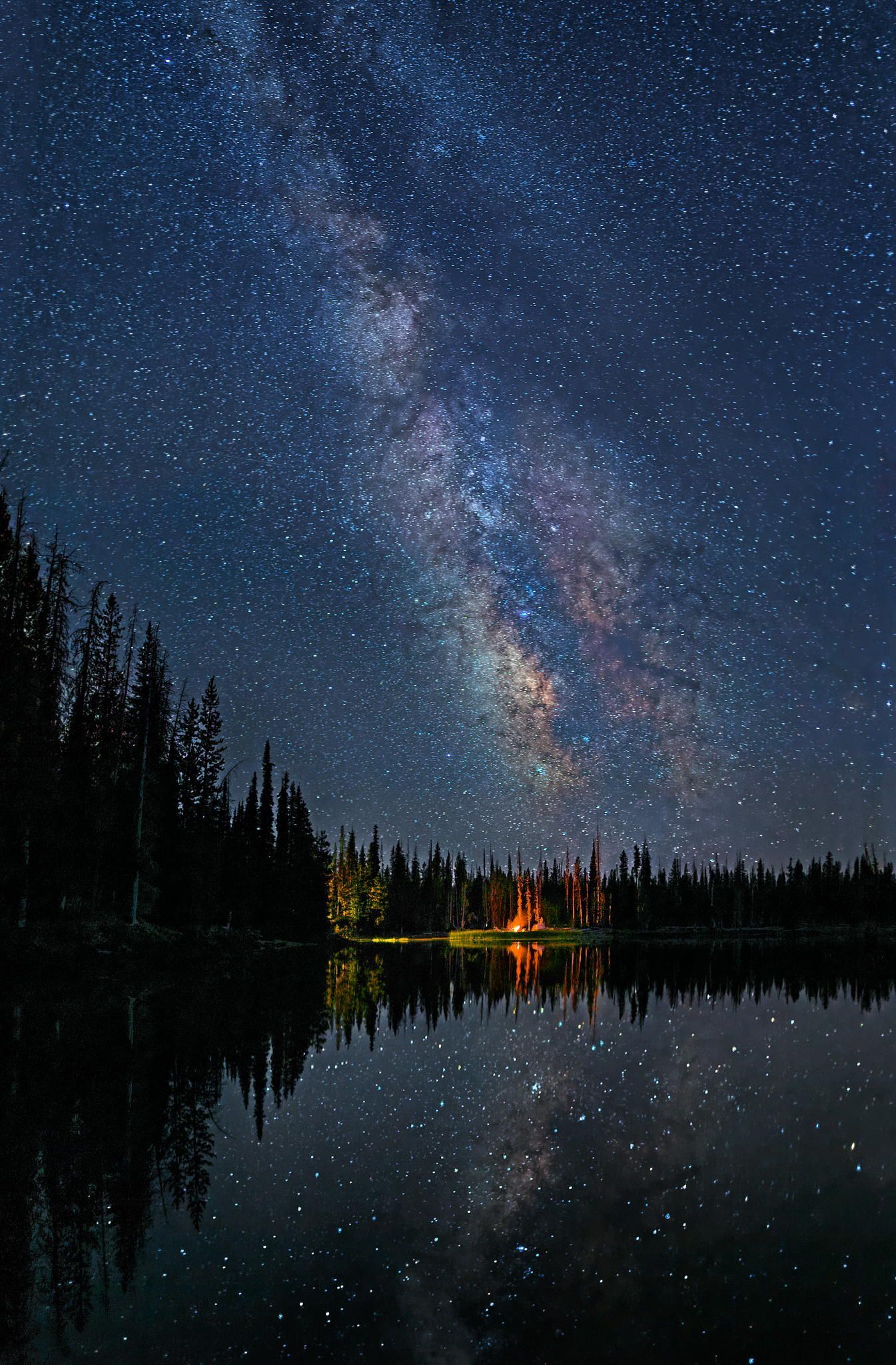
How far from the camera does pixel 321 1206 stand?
28.5 ft

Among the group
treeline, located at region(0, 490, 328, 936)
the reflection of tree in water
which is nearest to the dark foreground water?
the reflection of tree in water

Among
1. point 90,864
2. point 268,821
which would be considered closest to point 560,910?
point 268,821

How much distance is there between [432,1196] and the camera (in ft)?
29.8

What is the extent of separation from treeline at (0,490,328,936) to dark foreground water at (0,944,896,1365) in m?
Answer: 12.0

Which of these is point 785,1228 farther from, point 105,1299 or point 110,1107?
point 110,1107

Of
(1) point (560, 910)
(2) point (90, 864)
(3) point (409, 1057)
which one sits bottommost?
(1) point (560, 910)

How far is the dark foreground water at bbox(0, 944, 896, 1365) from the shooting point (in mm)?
6277

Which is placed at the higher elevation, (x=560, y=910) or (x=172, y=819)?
(x=172, y=819)

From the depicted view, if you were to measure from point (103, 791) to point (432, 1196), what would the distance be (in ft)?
104

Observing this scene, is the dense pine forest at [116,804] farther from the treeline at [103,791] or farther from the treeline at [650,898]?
the treeline at [650,898]

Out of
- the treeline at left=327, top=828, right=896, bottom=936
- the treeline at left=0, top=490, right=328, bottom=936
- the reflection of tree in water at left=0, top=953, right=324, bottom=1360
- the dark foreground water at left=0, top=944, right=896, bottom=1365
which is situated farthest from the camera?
the treeline at left=327, top=828, right=896, bottom=936

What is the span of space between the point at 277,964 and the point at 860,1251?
38390 mm

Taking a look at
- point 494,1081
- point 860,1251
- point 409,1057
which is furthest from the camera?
point 409,1057

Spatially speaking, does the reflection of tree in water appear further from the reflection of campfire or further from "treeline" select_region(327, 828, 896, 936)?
"treeline" select_region(327, 828, 896, 936)
